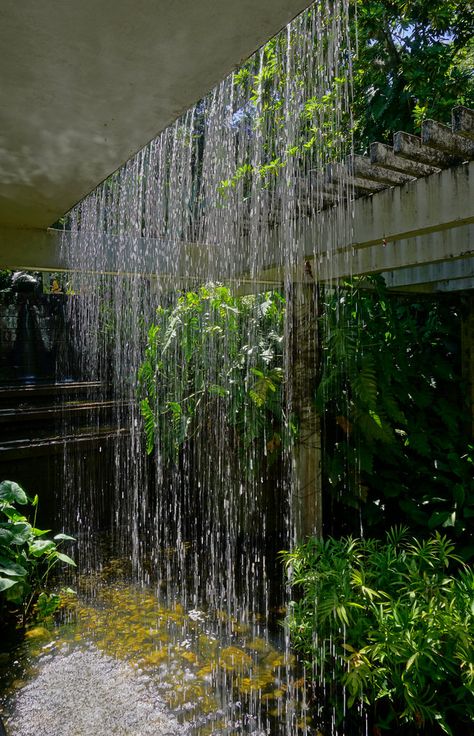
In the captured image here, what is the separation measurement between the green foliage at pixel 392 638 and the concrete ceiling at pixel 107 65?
232cm

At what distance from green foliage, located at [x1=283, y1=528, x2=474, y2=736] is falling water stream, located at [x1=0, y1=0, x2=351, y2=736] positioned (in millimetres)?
297

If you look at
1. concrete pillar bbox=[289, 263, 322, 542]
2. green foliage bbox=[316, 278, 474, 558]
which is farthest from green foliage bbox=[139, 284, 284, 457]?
green foliage bbox=[316, 278, 474, 558]

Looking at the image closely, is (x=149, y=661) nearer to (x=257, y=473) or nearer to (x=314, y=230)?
(x=257, y=473)

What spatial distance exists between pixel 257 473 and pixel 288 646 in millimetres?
1653

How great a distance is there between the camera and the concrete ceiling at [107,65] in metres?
1.29

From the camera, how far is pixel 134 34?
1.39 metres

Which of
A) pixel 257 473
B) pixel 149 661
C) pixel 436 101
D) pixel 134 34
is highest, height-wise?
pixel 436 101

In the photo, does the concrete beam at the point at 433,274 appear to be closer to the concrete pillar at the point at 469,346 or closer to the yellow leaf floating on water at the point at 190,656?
the concrete pillar at the point at 469,346

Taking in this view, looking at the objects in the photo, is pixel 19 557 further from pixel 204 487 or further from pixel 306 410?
pixel 306 410

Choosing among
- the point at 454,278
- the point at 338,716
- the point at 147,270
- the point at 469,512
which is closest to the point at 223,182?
the point at 147,270

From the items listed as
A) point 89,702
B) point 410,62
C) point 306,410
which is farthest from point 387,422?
Answer: point 410,62

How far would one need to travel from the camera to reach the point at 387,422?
11.8ft

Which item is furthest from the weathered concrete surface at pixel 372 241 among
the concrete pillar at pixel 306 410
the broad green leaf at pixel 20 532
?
the broad green leaf at pixel 20 532

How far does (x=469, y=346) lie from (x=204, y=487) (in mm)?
2727
